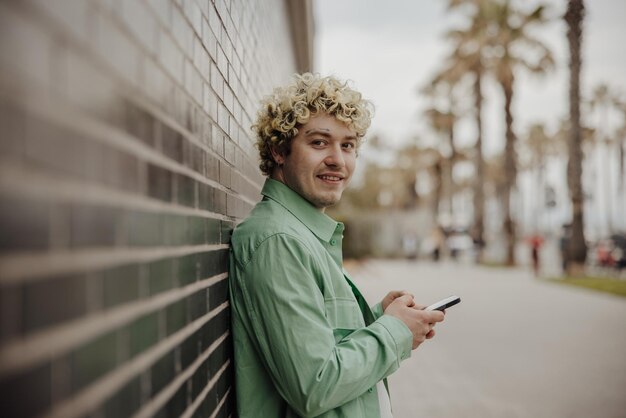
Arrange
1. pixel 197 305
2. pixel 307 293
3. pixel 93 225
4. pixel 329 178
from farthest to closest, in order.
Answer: pixel 329 178
pixel 307 293
pixel 197 305
pixel 93 225

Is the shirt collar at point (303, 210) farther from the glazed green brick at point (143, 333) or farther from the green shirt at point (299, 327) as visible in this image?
the glazed green brick at point (143, 333)

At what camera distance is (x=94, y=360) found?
1.01 metres

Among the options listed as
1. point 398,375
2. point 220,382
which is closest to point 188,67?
point 220,382

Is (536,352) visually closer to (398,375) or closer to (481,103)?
(398,375)

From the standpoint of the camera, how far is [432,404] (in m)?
5.67

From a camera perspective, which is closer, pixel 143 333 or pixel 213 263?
pixel 143 333

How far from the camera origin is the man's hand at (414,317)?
2.19 m

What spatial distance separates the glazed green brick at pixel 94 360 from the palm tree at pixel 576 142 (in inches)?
806

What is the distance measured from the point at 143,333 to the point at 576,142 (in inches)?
815

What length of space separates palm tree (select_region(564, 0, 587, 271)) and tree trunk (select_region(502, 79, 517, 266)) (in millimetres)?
5699

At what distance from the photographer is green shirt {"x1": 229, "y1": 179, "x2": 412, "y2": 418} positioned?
71.5 inches

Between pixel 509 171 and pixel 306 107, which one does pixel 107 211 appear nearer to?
pixel 306 107

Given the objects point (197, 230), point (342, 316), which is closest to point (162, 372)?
point (197, 230)

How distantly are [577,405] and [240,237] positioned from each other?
4.74 meters
